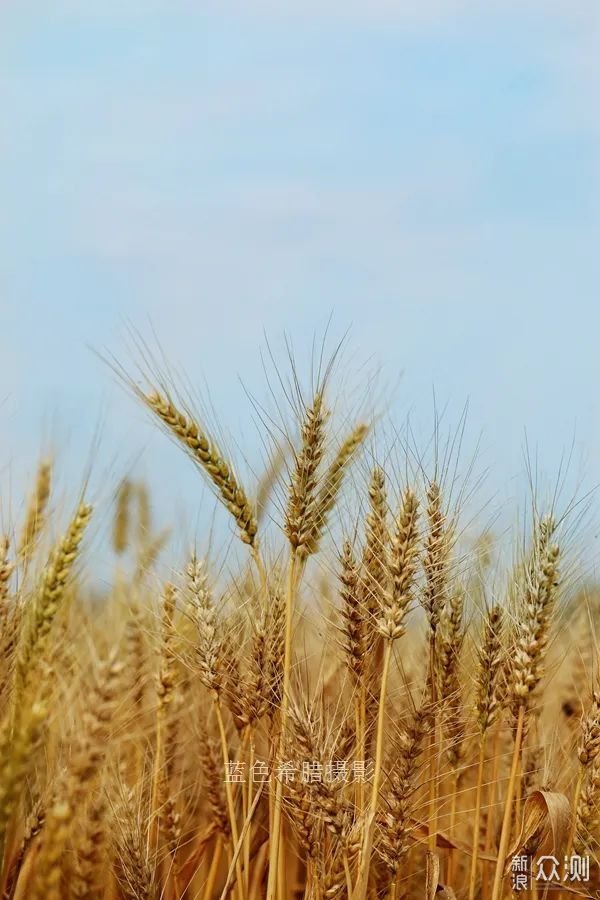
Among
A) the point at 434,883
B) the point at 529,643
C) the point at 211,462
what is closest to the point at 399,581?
the point at 529,643

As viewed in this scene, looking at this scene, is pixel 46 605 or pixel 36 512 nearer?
pixel 46 605

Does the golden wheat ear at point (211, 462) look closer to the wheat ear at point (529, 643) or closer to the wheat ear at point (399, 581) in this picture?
the wheat ear at point (399, 581)

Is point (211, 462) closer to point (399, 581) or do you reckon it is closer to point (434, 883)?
point (399, 581)

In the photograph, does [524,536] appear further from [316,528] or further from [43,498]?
[43,498]

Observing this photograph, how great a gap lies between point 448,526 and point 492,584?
0.20 metres

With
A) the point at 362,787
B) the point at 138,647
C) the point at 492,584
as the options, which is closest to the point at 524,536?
the point at 492,584

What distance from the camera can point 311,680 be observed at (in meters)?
1.79

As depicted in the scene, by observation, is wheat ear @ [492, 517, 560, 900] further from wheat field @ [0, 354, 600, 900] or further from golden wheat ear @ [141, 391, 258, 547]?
golden wheat ear @ [141, 391, 258, 547]

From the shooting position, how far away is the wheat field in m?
1.47

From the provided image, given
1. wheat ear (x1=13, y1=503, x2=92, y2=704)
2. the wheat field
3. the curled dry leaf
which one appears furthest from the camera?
the curled dry leaf

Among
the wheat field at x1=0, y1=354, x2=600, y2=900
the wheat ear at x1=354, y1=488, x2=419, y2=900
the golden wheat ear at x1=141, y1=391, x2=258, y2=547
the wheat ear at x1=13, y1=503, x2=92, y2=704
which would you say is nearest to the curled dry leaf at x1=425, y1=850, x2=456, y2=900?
the wheat field at x1=0, y1=354, x2=600, y2=900

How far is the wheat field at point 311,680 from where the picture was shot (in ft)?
4.82

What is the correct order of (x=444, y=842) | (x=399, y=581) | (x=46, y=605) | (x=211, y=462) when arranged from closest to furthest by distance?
1. (x=46, y=605)
2. (x=399, y=581)
3. (x=211, y=462)
4. (x=444, y=842)

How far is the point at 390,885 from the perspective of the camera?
1.54 metres
